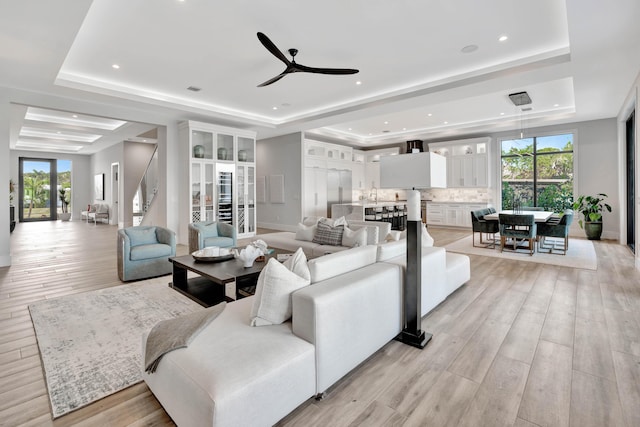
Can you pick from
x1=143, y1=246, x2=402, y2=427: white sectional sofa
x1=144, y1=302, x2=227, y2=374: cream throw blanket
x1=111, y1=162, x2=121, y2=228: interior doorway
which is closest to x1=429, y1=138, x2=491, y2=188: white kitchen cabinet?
x1=143, y1=246, x2=402, y2=427: white sectional sofa

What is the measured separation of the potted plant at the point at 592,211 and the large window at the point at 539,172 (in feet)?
2.08

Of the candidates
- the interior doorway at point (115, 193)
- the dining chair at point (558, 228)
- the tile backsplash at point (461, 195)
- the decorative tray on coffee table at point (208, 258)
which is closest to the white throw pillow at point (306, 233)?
the decorative tray on coffee table at point (208, 258)

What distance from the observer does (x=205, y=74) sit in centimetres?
512

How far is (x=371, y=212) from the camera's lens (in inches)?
374

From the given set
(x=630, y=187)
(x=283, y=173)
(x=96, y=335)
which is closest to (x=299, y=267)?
(x=96, y=335)

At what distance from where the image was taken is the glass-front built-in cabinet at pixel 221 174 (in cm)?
720

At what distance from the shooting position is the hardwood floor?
1730 millimetres

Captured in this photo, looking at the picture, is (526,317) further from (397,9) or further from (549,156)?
(549,156)

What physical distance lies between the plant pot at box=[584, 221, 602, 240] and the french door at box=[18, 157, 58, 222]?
18189 millimetres

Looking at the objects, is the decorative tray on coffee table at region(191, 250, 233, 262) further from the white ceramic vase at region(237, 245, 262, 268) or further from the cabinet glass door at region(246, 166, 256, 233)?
the cabinet glass door at region(246, 166, 256, 233)

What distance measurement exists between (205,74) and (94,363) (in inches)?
171

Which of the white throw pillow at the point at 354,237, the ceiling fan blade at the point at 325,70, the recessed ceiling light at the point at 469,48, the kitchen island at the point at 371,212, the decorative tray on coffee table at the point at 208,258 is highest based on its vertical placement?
the recessed ceiling light at the point at 469,48

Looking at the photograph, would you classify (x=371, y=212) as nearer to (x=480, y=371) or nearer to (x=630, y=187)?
(x=630, y=187)

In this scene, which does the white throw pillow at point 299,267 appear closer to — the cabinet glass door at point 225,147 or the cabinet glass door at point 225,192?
the cabinet glass door at point 225,192
